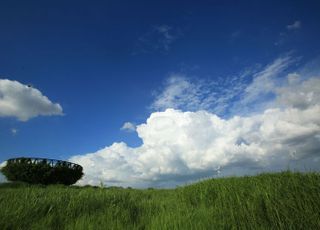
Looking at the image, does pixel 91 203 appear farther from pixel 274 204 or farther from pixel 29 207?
pixel 274 204

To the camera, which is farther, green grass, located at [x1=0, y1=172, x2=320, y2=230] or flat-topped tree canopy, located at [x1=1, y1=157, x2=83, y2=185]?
flat-topped tree canopy, located at [x1=1, y1=157, x2=83, y2=185]

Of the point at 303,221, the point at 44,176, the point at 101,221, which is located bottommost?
the point at 303,221

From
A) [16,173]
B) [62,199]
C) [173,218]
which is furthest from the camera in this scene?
[16,173]

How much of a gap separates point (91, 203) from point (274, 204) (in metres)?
4.57

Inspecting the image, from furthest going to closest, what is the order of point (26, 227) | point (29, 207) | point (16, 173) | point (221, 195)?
1. point (16, 173)
2. point (221, 195)
3. point (29, 207)
4. point (26, 227)

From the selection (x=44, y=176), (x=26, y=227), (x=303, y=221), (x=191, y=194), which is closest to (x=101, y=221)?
(x=26, y=227)

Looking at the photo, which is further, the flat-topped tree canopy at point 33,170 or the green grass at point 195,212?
the flat-topped tree canopy at point 33,170

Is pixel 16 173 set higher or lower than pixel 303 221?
higher

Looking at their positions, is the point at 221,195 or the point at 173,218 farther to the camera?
the point at 221,195

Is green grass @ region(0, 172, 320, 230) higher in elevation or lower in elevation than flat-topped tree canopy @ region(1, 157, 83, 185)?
lower

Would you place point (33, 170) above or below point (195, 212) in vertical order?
above

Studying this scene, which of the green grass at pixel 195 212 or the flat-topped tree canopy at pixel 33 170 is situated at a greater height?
the flat-topped tree canopy at pixel 33 170

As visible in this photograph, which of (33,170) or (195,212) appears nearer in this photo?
(195,212)

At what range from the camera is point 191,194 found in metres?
11.7
